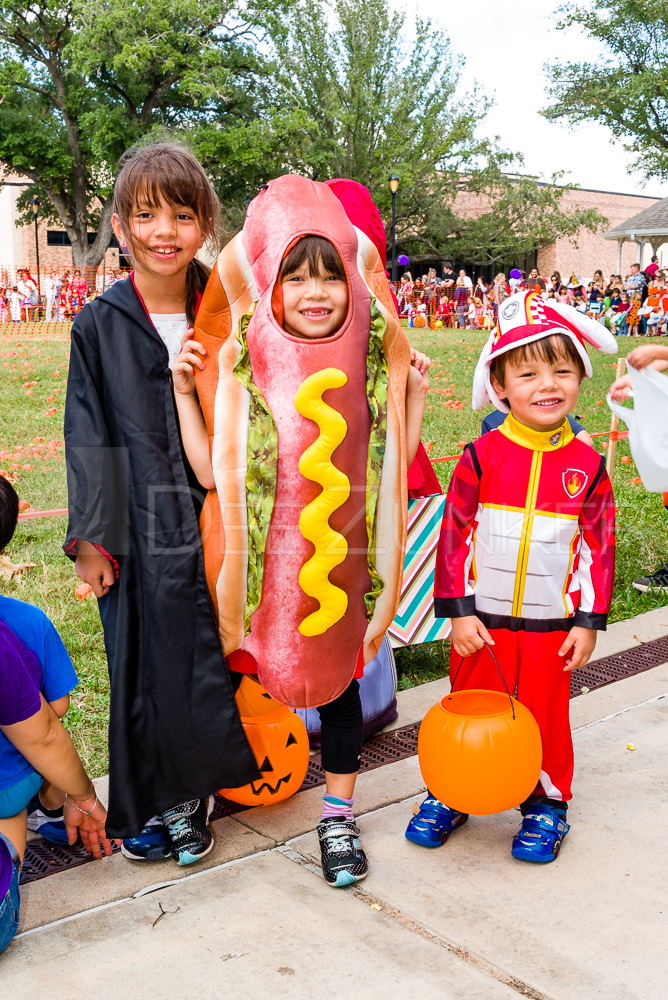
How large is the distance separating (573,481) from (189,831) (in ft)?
4.98

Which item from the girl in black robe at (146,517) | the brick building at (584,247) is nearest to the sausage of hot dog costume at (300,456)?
the girl in black robe at (146,517)

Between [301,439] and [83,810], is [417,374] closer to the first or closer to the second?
[301,439]

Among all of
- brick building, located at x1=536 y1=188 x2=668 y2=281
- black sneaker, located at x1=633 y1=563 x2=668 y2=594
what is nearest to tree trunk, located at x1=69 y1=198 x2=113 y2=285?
brick building, located at x1=536 y1=188 x2=668 y2=281

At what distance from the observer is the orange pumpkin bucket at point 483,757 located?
2582 mm

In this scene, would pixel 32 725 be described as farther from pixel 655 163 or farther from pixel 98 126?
pixel 98 126

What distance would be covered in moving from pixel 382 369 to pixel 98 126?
32.2 meters

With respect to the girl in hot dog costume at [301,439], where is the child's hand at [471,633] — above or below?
below

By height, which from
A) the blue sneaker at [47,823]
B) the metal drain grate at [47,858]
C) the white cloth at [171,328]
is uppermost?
the white cloth at [171,328]

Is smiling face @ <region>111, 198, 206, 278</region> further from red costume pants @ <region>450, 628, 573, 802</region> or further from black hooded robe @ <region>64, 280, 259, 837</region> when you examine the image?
red costume pants @ <region>450, 628, 573, 802</region>

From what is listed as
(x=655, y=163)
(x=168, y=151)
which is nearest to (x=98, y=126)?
(x=655, y=163)

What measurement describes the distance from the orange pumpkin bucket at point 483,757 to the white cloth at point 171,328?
4.24ft

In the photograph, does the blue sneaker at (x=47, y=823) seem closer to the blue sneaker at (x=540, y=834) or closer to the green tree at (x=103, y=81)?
the blue sneaker at (x=540, y=834)

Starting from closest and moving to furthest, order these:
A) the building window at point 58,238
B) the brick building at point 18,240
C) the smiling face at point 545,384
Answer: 1. the smiling face at point 545,384
2. the brick building at point 18,240
3. the building window at point 58,238

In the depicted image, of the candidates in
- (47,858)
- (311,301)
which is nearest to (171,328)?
(311,301)
